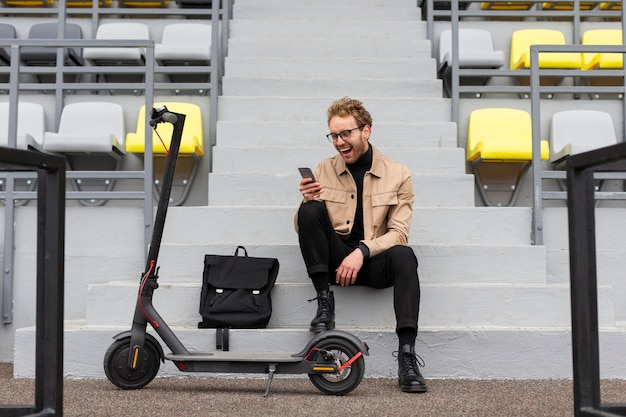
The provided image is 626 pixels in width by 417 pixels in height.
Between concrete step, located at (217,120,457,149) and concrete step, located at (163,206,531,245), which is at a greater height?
concrete step, located at (217,120,457,149)

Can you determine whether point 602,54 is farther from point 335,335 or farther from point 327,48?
point 335,335

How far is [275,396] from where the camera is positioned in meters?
2.44

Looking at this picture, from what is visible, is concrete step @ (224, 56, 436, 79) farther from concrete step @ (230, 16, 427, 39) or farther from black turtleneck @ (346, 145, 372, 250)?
black turtleneck @ (346, 145, 372, 250)

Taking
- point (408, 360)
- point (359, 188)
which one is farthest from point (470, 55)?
point (408, 360)

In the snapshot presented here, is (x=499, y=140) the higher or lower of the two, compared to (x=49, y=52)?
lower

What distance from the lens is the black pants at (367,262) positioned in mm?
2635

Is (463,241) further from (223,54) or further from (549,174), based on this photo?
(223,54)

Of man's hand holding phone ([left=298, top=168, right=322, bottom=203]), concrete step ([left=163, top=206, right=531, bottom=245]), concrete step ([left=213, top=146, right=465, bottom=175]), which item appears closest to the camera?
man's hand holding phone ([left=298, top=168, right=322, bottom=203])

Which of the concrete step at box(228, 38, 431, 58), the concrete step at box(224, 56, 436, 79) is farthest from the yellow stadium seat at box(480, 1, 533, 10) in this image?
the concrete step at box(224, 56, 436, 79)

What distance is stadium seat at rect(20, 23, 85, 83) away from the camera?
16.8ft

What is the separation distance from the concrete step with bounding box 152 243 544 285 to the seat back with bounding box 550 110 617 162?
1.20m

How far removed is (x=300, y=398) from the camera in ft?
7.93


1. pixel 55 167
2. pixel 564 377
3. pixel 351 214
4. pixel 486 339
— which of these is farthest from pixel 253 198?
pixel 55 167

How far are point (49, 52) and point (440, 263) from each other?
332 cm
